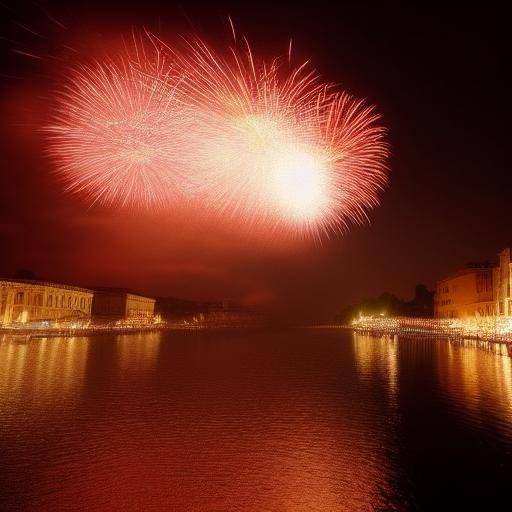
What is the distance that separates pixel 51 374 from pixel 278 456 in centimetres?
1743

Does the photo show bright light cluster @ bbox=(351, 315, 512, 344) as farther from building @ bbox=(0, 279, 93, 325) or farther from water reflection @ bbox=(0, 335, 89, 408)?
building @ bbox=(0, 279, 93, 325)

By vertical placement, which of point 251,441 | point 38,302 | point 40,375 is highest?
point 38,302

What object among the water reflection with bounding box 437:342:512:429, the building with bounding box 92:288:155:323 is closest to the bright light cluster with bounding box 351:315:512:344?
the water reflection with bounding box 437:342:512:429

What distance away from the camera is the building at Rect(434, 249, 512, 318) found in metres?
61.0

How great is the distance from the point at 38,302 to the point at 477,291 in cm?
7049

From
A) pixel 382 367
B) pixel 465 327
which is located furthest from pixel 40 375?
pixel 465 327

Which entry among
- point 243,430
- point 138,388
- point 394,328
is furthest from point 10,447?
point 394,328

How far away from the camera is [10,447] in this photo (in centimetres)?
1340

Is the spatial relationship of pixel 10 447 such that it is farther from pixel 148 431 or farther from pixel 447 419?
pixel 447 419

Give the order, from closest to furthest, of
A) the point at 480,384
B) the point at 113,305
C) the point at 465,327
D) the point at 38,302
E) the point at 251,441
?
the point at 251,441 < the point at 480,384 < the point at 465,327 < the point at 38,302 < the point at 113,305

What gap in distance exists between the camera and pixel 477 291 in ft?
250

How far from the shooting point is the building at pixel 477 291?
61000 millimetres

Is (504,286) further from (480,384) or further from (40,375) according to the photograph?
(40,375)

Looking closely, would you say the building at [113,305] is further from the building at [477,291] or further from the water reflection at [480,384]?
→ the water reflection at [480,384]
